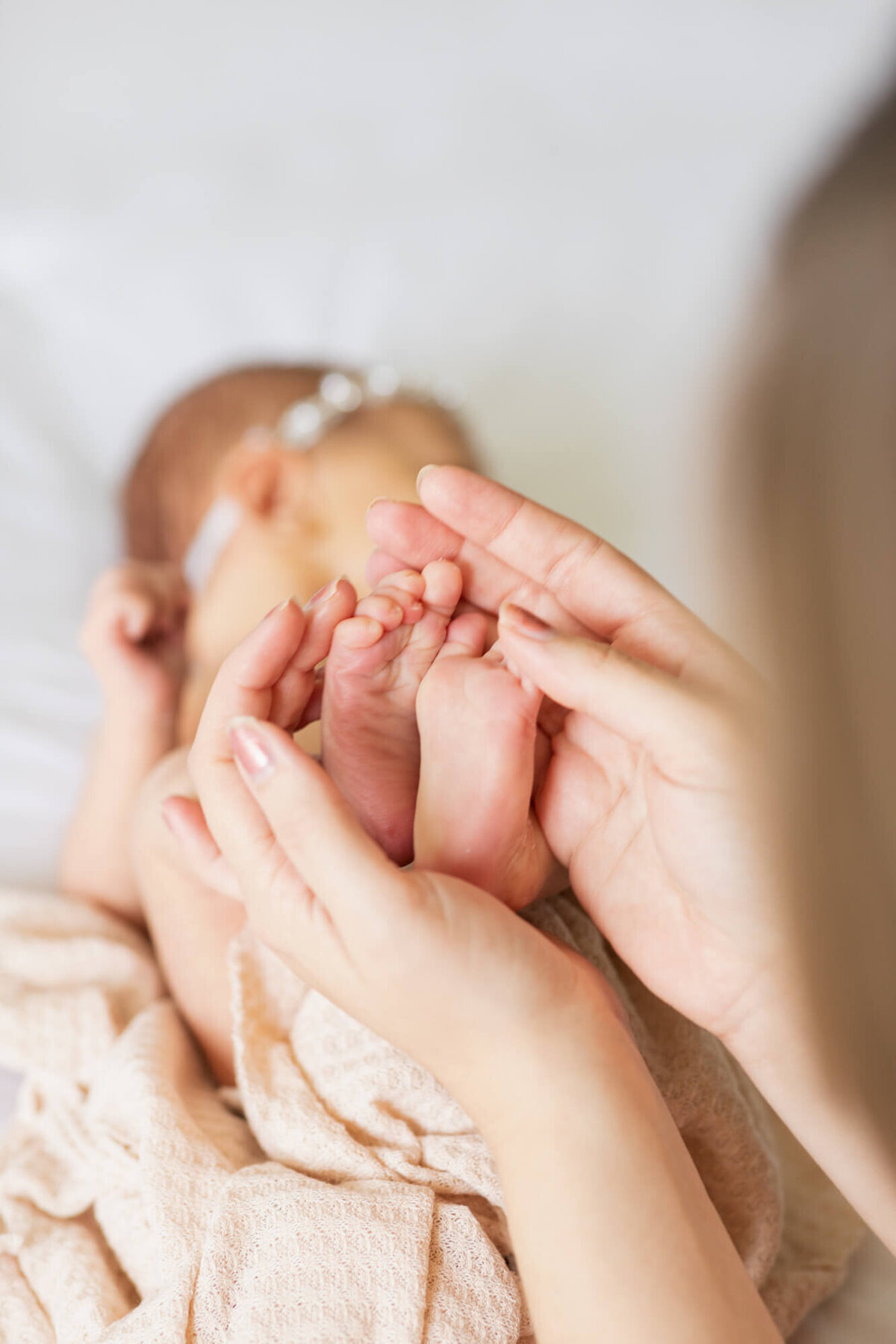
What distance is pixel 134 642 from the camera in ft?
4.02

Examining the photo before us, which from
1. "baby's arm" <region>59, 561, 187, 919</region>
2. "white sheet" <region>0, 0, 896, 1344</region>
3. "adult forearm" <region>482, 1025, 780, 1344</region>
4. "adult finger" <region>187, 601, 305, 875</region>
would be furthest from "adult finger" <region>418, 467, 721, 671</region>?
"white sheet" <region>0, 0, 896, 1344</region>

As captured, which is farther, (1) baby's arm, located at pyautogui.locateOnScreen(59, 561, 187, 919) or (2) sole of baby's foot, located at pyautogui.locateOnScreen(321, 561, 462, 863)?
(1) baby's arm, located at pyautogui.locateOnScreen(59, 561, 187, 919)

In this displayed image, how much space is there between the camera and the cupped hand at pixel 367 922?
505 millimetres

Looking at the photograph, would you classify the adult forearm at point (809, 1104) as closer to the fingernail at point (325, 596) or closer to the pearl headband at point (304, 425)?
the fingernail at point (325, 596)

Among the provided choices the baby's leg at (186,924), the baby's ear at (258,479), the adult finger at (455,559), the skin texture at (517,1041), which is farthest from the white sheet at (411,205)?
the skin texture at (517,1041)

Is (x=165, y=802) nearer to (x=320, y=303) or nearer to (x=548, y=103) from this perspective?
(x=320, y=303)

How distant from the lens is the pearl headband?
1296mm

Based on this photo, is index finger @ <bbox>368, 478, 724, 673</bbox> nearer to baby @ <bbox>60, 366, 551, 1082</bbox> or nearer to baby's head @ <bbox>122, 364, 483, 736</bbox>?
baby @ <bbox>60, 366, 551, 1082</bbox>

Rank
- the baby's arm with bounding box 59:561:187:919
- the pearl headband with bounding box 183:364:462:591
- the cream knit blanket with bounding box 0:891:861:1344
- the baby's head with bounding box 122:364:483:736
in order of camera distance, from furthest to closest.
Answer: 1. the pearl headband with bounding box 183:364:462:591
2. the baby's head with bounding box 122:364:483:736
3. the baby's arm with bounding box 59:561:187:919
4. the cream knit blanket with bounding box 0:891:861:1344

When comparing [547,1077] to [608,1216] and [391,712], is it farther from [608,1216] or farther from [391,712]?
[391,712]

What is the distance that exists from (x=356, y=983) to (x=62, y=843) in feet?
2.35

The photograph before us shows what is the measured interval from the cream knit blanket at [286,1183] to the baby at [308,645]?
0.10 meters

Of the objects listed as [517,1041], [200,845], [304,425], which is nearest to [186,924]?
[200,845]

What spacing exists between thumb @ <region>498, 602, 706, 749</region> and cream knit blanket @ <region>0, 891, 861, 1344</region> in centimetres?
20
